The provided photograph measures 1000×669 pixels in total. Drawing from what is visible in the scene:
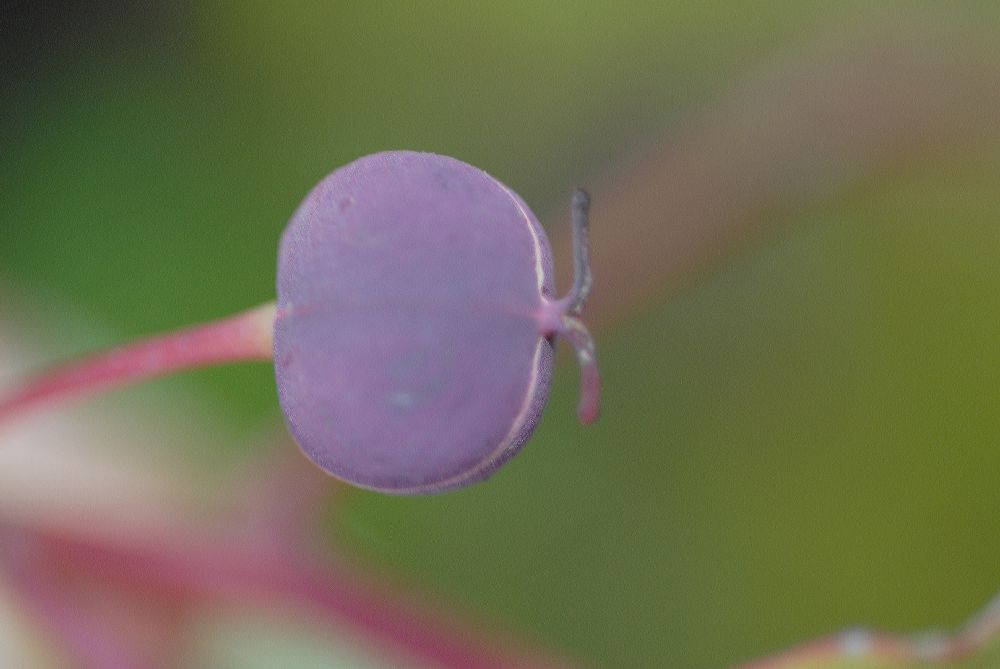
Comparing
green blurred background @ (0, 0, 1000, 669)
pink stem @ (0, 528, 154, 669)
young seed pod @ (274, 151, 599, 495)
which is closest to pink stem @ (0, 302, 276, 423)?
young seed pod @ (274, 151, 599, 495)

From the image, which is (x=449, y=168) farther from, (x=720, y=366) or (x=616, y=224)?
(x=720, y=366)

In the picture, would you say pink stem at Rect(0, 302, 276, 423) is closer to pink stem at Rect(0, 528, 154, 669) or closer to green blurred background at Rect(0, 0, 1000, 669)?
pink stem at Rect(0, 528, 154, 669)

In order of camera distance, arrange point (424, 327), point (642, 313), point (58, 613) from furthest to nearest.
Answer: point (642, 313) → point (58, 613) → point (424, 327)

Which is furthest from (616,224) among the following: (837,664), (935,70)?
(837,664)

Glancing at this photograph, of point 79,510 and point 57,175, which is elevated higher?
point 57,175

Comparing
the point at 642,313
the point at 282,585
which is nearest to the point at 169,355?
the point at 282,585

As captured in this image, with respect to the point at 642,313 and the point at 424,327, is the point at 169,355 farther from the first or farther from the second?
the point at 642,313
